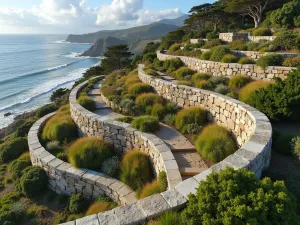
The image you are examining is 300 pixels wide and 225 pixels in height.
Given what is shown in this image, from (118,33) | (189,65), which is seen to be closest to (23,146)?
(189,65)

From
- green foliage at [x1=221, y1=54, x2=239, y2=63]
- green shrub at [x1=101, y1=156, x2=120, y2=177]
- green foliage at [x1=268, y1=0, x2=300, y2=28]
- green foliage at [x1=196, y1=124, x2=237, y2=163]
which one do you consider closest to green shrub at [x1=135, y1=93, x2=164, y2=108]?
green shrub at [x1=101, y1=156, x2=120, y2=177]

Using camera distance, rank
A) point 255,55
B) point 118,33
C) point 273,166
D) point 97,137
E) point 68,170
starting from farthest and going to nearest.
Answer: point 118,33 → point 255,55 → point 97,137 → point 68,170 → point 273,166

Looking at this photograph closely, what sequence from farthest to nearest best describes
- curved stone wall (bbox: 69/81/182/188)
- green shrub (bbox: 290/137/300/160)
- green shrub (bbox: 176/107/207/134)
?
green shrub (bbox: 176/107/207/134) < curved stone wall (bbox: 69/81/182/188) < green shrub (bbox: 290/137/300/160)

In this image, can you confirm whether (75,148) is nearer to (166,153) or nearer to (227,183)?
(166,153)

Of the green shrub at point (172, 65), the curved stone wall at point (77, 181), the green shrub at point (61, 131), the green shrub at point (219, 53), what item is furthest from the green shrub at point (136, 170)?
the green shrub at point (172, 65)

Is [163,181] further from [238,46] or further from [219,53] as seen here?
[238,46]

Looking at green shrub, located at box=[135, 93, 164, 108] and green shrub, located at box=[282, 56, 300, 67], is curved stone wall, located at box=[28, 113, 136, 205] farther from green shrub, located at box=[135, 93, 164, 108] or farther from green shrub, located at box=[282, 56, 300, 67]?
green shrub, located at box=[282, 56, 300, 67]
